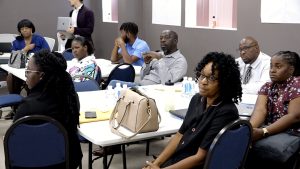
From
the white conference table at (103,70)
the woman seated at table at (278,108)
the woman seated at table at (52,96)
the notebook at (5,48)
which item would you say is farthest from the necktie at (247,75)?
the notebook at (5,48)

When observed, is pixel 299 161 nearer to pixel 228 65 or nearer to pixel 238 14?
pixel 228 65

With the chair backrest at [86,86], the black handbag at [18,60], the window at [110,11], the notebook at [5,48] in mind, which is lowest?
the chair backrest at [86,86]

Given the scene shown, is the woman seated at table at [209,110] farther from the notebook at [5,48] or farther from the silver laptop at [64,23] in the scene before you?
the silver laptop at [64,23]

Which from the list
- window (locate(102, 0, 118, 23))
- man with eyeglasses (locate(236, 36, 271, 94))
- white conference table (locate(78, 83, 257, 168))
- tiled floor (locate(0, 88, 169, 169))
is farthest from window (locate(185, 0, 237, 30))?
window (locate(102, 0, 118, 23))

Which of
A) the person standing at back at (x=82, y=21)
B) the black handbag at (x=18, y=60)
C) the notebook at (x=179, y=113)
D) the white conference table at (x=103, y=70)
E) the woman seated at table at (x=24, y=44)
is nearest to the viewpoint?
the notebook at (x=179, y=113)

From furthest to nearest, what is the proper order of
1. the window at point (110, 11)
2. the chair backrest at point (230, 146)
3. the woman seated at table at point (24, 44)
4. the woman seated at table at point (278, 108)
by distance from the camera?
the window at point (110, 11), the woman seated at table at point (24, 44), the woman seated at table at point (278, 108), the chair backrest at point (230, 146)

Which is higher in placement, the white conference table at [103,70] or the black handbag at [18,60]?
the black handbag at [18,60]

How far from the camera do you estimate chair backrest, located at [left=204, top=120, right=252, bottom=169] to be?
1905 mm

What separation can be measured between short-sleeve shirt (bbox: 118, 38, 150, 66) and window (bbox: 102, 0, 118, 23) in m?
2.94

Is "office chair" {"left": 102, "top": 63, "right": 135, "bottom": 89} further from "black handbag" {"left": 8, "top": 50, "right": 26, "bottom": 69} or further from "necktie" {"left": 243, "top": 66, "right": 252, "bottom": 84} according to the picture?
"black handbag" {"left": 8, "top": 50, "right": 26, "bottom": 69}

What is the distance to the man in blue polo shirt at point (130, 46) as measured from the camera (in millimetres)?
5021

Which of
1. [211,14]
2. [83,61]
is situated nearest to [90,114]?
[83,61]

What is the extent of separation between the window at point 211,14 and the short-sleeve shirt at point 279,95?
2.51 m

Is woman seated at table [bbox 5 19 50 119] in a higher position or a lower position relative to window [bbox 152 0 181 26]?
lower
